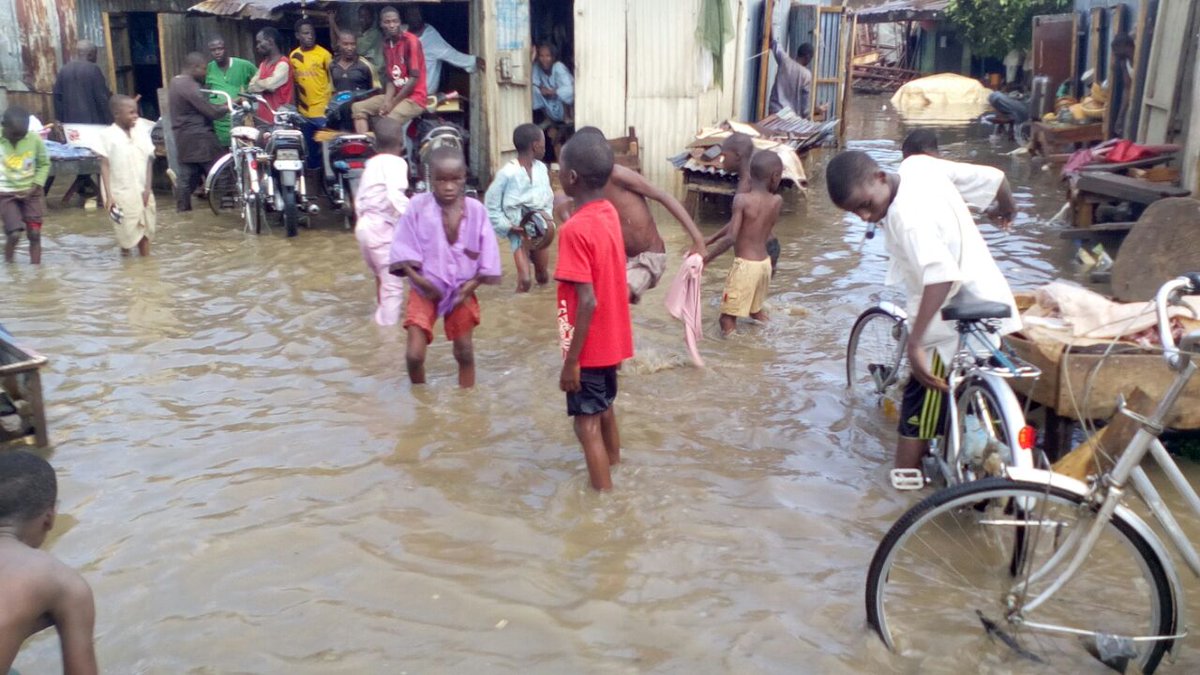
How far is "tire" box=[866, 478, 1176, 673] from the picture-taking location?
300 cm

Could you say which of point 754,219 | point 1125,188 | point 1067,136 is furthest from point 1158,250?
point 1067,136

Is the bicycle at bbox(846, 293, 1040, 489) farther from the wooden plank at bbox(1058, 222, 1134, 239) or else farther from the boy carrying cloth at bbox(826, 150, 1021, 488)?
the wooden plank at bbox(1058, 222, 1134, 239)

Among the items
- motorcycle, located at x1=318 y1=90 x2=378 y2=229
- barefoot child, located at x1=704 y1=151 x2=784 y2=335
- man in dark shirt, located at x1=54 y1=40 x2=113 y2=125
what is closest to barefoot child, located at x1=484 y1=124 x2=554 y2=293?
barefoot child, located at x1=704 y1=151 x2=784 y2=335

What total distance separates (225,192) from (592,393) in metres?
8.76

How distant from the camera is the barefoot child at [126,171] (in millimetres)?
8742

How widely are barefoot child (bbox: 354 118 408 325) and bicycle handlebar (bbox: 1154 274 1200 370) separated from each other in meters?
4.74

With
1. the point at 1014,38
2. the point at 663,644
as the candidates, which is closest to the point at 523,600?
the point at 663,644

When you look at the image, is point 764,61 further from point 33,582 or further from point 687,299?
point 33,582

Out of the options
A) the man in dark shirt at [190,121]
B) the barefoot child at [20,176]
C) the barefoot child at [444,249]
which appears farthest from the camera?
the man in dark shirt at [190,121]

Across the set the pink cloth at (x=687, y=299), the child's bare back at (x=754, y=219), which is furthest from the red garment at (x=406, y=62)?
the pink cloth at (x=687, y=299)

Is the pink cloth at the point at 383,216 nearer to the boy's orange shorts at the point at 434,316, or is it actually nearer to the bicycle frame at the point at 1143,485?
the boy's orange shorts at the point at 434,316

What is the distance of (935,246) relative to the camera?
12.1ft

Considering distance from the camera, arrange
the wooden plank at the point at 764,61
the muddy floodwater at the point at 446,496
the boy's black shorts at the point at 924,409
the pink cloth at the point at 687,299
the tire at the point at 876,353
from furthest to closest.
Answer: the wooden plank at the point at 764,61 → the pink cloth at the point at 687,299 → the tire at the point at 876,353 → the boy's black shorts at the point at 924,409 → the muddy floodwater at the point at 446,496

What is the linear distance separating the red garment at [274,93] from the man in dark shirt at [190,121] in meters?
0.41
